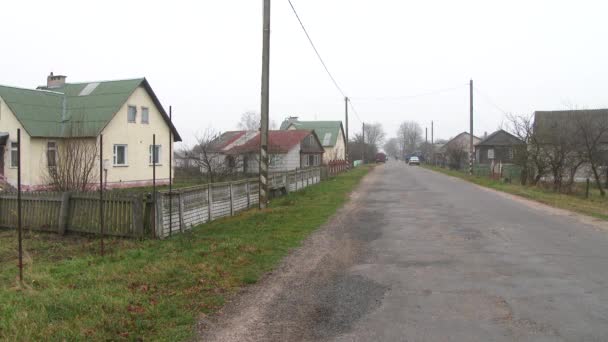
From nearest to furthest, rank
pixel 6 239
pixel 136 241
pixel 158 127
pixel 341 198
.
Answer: pixel 136 241 < pixel 6 239 < pixel 341 198 < pixel 158 127

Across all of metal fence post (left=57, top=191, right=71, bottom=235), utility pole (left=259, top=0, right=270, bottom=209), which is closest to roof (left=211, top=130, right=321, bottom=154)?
utility pole (left=259, top=0, right=270, bottom=209)

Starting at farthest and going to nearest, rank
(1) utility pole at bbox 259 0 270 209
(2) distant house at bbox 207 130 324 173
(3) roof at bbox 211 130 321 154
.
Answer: (3) roof at bbox 211 130 321 154, (2) distant house at bbox 207 130 324 173, (1) utility pole at bbox 259 0 270 209

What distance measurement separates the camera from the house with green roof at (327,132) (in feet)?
219

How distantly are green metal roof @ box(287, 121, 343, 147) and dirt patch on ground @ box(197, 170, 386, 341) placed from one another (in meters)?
59.2

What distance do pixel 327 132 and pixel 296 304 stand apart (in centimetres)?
6381

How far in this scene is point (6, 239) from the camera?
10.9 metres

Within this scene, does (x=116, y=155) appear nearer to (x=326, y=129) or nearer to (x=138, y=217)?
(x=138, y=217)

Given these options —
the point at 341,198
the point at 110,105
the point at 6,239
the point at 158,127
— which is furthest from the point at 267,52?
the point at 158,127

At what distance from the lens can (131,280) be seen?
6.28 m

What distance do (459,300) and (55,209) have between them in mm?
9831

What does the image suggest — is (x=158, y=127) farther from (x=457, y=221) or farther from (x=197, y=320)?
(x=197, y=320)

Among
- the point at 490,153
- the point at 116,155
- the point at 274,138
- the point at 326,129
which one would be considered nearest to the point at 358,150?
the point at 326,129

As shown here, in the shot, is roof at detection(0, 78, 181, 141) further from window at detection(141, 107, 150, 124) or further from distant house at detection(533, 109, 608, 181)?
distant house at detection(533, 109, 608, 181)

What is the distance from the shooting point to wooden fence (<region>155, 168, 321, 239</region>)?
999 centimetres
